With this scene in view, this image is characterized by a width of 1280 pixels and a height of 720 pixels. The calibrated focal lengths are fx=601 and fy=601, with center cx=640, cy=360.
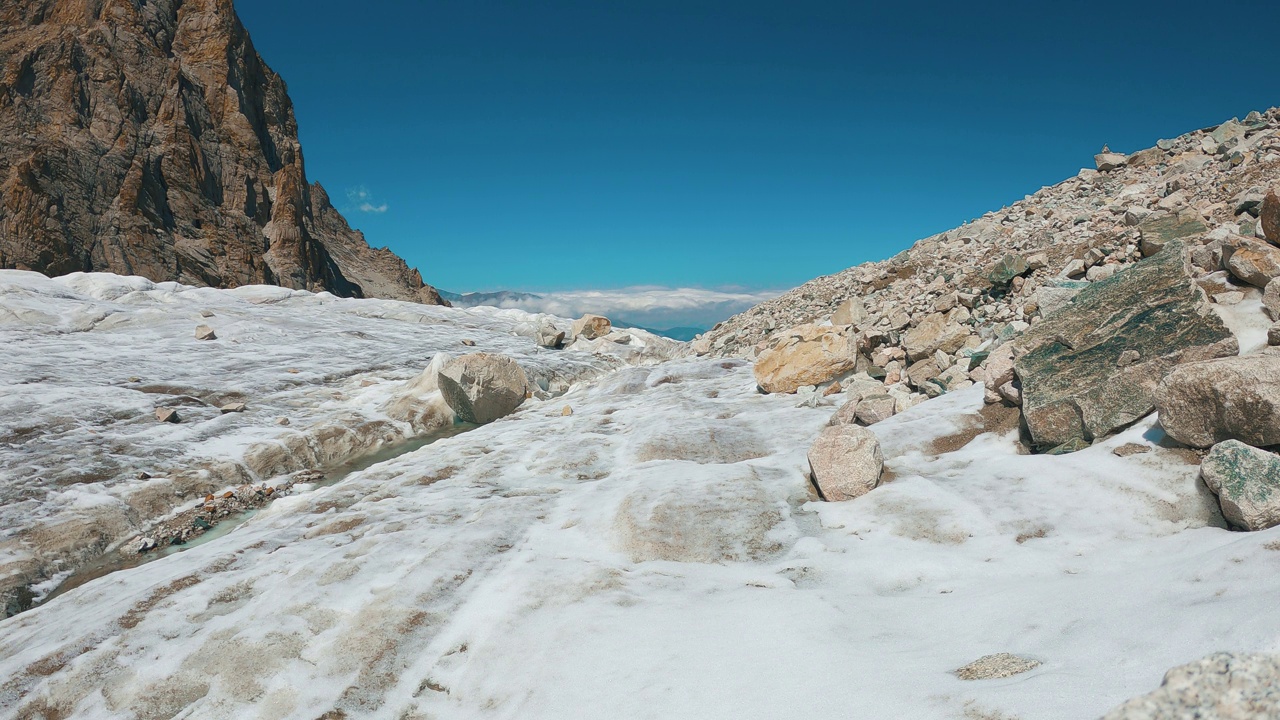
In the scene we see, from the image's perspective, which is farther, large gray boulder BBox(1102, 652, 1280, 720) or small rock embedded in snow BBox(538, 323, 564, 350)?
small rock embedded in snow BBox(538, 323, 564, 350)

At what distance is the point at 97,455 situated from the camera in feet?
48.6

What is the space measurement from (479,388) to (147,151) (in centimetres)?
7272

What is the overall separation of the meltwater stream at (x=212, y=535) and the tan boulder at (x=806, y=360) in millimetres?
9351

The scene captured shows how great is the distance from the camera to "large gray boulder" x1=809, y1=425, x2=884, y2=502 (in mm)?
8188

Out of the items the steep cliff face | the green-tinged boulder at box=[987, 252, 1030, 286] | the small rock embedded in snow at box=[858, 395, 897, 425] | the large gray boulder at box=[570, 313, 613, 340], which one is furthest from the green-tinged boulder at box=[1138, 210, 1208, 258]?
the steep cliff face

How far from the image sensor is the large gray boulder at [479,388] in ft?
61.9

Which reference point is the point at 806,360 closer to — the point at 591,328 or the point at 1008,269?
the point at 1008,269

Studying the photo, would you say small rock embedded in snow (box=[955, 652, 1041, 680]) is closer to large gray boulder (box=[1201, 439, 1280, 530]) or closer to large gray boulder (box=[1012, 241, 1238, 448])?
large gray boulder (box=[1201, 439, 1280, 530])

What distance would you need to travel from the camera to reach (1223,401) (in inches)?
223

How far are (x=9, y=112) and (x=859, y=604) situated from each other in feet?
290

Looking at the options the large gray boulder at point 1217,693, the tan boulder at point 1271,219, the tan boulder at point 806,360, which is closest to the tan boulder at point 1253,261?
the tan boulder at point 1271,219

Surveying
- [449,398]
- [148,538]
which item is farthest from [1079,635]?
[449,398]

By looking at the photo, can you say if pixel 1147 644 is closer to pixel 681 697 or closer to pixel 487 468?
pixel 681 697

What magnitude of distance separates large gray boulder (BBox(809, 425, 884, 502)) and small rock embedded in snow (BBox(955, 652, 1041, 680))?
4.38 m
